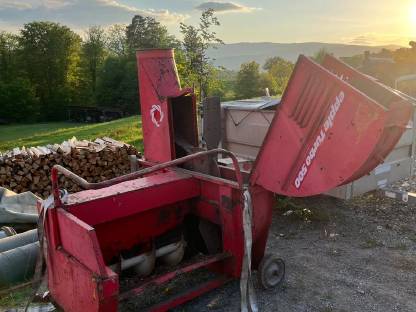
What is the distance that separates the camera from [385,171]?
22.2 feet

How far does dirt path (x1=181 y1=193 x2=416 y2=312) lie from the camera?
4344mm

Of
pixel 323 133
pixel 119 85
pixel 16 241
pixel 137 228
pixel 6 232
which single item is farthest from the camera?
pixel 119 85

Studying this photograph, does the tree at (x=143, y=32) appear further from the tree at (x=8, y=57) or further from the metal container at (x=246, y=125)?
the metal container at (x=246, y=125)

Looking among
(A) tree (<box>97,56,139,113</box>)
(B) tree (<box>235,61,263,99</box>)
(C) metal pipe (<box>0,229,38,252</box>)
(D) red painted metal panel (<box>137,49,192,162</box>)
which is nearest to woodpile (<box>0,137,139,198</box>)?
(C) metal pipe (<box>0,229,38,252</box>)

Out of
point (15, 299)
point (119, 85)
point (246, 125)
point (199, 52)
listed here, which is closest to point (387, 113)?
point (15, 299)

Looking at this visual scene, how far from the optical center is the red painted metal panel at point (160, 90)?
4.81 metres

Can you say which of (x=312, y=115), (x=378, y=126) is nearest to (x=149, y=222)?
(x=312, y=115)

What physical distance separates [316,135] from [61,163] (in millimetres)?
5488

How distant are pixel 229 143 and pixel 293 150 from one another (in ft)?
12.8

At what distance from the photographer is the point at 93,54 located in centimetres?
5216

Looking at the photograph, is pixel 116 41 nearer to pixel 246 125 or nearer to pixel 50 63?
pixel 50 63

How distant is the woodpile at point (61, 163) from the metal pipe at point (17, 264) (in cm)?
296

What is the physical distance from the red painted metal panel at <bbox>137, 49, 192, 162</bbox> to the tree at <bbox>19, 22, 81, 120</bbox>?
43075 mm

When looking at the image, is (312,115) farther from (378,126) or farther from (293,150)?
(378,126)
